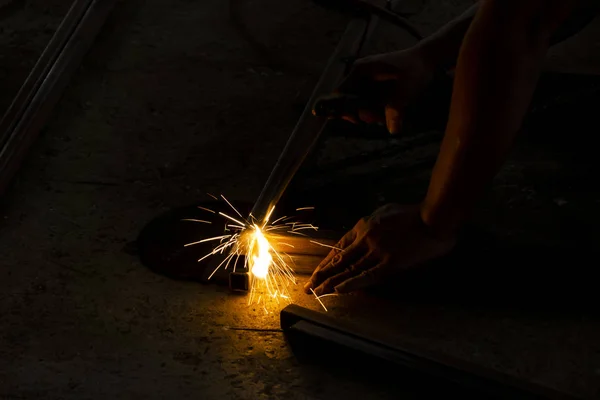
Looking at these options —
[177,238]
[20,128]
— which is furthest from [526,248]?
[20,128]

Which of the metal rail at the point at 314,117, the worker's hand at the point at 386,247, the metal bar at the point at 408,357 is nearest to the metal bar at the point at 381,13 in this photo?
the metal rail at the point at 314,117

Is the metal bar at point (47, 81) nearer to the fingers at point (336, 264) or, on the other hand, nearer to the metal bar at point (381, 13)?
the metal bar at point (381, 13)

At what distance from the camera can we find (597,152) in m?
3.42

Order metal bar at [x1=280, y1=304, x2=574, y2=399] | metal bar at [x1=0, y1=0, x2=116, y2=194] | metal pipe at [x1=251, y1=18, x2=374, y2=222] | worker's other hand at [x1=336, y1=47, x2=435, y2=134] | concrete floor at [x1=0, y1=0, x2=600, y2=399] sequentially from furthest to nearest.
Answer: metal bar at [x1=0, y1=0, x2=116, y2=194]
metal pipe at [x1=251, y1=18, x2=374, y2=222]
worker's other hand at [x1=336, y1=47, x2=435, y2=134]
concrete floor at [x1=0, y1=0, x2=600, y2=399]
metal bar at [x1=280, y1=304, x2=574, y2=399]

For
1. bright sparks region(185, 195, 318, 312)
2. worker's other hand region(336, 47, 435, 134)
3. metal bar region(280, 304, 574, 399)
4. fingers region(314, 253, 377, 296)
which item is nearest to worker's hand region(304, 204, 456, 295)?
fingers region(314, 253, 377, 296)

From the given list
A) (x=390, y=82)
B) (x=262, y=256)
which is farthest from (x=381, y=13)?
(x=262, y=256)

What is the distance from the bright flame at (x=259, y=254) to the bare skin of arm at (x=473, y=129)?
414 millimetres

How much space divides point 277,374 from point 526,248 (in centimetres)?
89

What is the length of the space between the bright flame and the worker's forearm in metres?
0.76

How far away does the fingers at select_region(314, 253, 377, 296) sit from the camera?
275cm

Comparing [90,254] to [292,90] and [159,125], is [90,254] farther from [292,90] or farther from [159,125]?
[292,90]

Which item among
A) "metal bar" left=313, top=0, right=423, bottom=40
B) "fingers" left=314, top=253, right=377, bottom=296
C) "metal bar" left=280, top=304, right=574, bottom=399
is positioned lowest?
"metal bar" left=280, top=304, right=574, bottom=399

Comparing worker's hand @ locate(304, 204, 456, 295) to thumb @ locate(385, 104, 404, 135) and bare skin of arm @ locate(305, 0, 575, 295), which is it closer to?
bare skin of arm @ locate(305, 0, 575, 295)

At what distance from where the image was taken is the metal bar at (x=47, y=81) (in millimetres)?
3787
